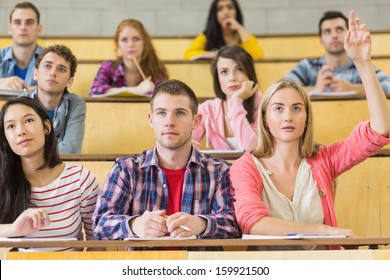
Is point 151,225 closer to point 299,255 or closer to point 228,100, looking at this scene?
point 299,255

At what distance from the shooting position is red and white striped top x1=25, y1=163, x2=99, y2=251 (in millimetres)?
1281

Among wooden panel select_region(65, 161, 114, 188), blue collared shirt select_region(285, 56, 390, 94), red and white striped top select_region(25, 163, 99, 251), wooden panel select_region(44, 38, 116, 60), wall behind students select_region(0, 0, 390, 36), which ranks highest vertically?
wall behind students select_region(0, 0, 390, 36)

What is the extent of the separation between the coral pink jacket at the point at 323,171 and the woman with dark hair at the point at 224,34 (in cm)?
109

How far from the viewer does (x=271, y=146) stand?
4.44ft

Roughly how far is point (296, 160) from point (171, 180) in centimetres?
22

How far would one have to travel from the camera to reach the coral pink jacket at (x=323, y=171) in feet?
4.03

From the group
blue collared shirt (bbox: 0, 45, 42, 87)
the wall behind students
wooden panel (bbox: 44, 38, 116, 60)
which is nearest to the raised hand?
blue collared shirt (bbox: 0, 45, 42, 87)

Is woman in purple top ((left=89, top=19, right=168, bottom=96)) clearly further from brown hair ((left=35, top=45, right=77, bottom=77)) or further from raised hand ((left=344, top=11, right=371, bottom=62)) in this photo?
raised hand ((left=344, top=11, right=371, bottom=62))

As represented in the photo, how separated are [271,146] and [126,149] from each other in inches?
19.7

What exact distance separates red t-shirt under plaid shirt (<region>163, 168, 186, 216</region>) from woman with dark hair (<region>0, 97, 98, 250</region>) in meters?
0.13

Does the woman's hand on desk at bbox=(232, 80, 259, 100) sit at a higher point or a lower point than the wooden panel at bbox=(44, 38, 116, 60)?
lower
